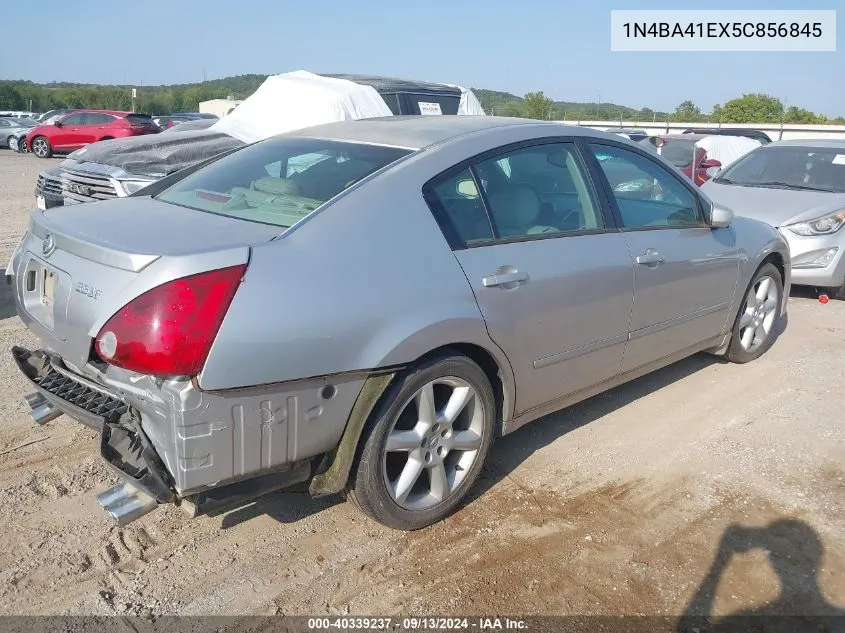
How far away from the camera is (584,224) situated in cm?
373

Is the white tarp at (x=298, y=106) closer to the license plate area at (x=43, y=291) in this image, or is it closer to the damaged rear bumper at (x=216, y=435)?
the license plate area at (x=43, y=291)

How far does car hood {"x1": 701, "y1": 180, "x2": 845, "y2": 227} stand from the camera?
723cm

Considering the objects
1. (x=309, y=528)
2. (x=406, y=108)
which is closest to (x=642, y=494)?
(x=309, y=528)

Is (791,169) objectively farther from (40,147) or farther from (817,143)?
(40,147)

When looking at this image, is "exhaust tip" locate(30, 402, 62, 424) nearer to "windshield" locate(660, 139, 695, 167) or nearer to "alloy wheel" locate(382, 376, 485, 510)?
"alloy wheel" locate(382, 376, 485, 510)

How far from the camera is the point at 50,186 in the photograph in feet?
25.5

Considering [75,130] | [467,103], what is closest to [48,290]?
[467,103]

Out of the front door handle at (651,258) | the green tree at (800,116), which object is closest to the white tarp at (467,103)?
the front door handle at (651,258)

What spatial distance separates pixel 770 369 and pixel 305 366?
4.00 meters

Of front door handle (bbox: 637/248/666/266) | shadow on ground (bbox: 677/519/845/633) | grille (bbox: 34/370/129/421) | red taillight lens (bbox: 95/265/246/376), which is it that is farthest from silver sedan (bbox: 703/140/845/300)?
grille (bbox: 34/370/129/421)

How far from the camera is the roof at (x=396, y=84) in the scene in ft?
30.1

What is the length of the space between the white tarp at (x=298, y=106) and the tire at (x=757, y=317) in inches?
193

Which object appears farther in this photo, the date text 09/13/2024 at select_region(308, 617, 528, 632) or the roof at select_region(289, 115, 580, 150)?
the roof at select_region(289, 115, 580, 150)

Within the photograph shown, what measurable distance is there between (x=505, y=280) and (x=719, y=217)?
200 centimetres
